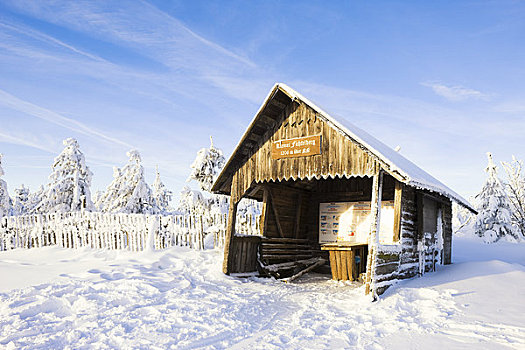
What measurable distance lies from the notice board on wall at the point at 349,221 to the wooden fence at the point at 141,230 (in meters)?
2.89

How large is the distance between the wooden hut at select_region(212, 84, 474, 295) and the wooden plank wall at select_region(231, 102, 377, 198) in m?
0.03

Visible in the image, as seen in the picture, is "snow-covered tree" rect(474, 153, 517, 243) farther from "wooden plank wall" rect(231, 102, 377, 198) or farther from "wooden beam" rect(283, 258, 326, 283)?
"wooden plank wall" rect(231, 102, 377, 198)

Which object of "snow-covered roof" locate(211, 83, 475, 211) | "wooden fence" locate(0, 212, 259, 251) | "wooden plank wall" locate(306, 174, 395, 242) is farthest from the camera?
"wooden fence" locate(0, 212, 259, 251)

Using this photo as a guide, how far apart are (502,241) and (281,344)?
29936 mm

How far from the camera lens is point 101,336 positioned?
19.6ft

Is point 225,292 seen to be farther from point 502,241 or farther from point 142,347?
point 502,241

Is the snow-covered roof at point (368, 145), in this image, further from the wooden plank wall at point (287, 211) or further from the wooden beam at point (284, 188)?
the wooden plank wall at point (287, 211)

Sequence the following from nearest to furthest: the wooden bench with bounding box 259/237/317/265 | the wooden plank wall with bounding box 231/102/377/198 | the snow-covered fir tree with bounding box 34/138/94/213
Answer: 1. the wooden plank wall with bounding box 231/102/377/198
2. the wooden bench with bounding box 259/237/317/265
3. the snow-covered fir tree with bounding box 34/138/94/213

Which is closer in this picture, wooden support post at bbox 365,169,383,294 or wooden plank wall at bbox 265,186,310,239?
wooden support post at bbox 365,169,383,294

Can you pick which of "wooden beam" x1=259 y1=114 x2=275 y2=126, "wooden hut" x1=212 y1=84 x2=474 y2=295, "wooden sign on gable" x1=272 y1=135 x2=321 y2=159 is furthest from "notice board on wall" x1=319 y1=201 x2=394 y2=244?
"wooden beam" x1=259 y1=114 x2=275 y2=126

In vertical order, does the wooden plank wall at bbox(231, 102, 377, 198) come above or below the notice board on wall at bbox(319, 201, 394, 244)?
above

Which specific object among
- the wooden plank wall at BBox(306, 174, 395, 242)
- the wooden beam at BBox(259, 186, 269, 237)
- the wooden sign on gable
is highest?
the wooden sign on gable

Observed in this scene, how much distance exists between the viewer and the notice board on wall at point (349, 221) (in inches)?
528

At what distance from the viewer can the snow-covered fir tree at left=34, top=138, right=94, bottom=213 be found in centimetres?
2650
